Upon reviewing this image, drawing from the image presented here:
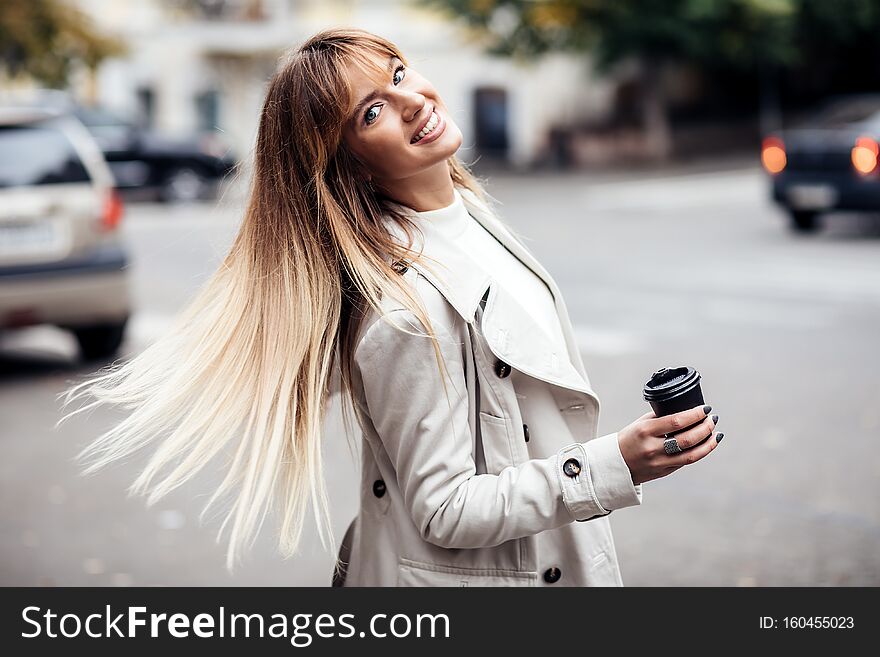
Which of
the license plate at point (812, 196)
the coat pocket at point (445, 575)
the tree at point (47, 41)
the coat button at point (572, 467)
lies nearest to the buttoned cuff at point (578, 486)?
the coat button at point (572, 467)

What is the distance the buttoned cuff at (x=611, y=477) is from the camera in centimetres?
198

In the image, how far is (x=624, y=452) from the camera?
1.98 metres

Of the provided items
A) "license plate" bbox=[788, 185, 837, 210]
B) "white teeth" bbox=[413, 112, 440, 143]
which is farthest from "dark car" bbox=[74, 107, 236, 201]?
"white teeth" bbox=[413, 112, 440, 143]

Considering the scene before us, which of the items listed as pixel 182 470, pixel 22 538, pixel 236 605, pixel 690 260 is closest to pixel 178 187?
pixel 690 260

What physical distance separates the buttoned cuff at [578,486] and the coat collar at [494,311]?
17cm

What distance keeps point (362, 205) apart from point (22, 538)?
144 inches

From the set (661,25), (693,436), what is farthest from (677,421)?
(661,25)

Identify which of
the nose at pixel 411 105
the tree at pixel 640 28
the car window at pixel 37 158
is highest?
the tree at pixel 640 28

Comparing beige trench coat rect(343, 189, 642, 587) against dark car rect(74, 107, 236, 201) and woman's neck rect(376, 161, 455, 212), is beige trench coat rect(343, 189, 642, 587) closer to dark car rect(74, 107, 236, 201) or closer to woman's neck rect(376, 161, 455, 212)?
woman's neck rect(376, 161, 455, 212)

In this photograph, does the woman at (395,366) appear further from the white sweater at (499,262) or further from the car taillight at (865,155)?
the car taillight at (865,155)

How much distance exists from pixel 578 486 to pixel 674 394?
0.74 feet

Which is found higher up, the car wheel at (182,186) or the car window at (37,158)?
the car wheel at (182,186)

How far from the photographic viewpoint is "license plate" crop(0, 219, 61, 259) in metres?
7.95

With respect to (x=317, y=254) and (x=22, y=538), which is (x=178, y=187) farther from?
(x=317, y=254)
